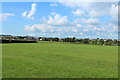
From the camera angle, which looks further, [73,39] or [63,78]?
[73,39]

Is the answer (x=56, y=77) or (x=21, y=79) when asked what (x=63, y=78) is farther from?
(x=21, y=79)

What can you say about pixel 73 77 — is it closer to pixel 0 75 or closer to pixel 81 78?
pixel 81 78

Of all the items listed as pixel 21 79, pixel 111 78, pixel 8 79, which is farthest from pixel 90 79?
pixel 8 79

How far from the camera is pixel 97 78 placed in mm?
5473

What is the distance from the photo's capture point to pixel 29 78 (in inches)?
203

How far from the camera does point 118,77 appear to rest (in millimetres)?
5750

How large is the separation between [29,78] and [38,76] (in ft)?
1.31

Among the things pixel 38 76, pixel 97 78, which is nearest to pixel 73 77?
pixel 97 78

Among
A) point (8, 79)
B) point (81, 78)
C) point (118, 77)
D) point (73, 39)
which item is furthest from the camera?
point (73, 39)

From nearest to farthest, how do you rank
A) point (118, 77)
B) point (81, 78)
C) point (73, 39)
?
point (81, 78) → point (118, 77) → point (73, 39)

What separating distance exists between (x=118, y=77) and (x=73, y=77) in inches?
69.1

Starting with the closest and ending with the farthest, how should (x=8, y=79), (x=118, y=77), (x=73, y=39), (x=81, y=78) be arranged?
(x=8, y=79), (x=81, y=78), (x=118, y=77), (x=73, y=39)

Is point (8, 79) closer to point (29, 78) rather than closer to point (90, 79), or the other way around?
point (29, 78)

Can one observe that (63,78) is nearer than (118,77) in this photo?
Yes
